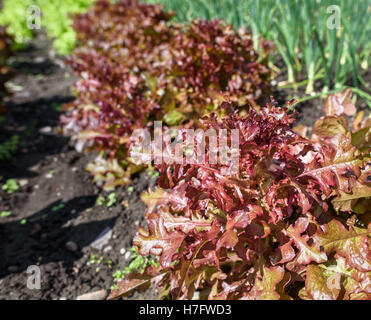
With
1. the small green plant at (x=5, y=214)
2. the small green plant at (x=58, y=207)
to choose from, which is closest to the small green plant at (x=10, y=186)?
the small green plant at (x=5, y=214)

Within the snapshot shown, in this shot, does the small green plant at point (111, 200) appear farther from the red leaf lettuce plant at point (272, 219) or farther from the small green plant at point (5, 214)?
the red leaf lettuce plant at point (272, 219)

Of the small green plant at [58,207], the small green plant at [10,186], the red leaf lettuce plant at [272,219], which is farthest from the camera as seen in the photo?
the small green plant at [10,186]

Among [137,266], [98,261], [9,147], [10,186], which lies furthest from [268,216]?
[9,147]

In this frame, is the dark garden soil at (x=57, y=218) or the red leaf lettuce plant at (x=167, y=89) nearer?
the dark garden soil at (x=57, y=218)

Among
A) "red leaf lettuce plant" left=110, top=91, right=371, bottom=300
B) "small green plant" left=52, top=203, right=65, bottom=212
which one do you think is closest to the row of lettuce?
"red leaf lettuce plant" left=110, top=91, right=371, bottom=300

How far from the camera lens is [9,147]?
3.44m

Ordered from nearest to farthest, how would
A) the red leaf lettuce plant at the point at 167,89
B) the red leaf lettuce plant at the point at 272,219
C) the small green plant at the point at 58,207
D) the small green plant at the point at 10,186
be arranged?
the red leaf lettuce plant at the point at 272,219 → the red leaf lettuce plant at the point at 167,89 → the small green plant at the point at 58,207 → the small green plant at the point at 10,186

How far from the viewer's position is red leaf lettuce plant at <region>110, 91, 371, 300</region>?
1357 millimetres

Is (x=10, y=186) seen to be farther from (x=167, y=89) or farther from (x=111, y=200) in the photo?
(x=167, y=89)

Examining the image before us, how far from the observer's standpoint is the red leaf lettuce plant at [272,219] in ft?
4.45

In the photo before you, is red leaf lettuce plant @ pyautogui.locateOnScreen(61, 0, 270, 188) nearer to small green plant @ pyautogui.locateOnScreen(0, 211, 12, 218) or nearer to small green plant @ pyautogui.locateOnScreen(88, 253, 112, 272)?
small green plant @ pyautogui.locateOnScreen(88, 253, 112, 272)

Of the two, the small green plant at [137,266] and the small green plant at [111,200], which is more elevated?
the small green plant at [111,200]

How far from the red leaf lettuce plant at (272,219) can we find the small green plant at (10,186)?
1.87 meters
